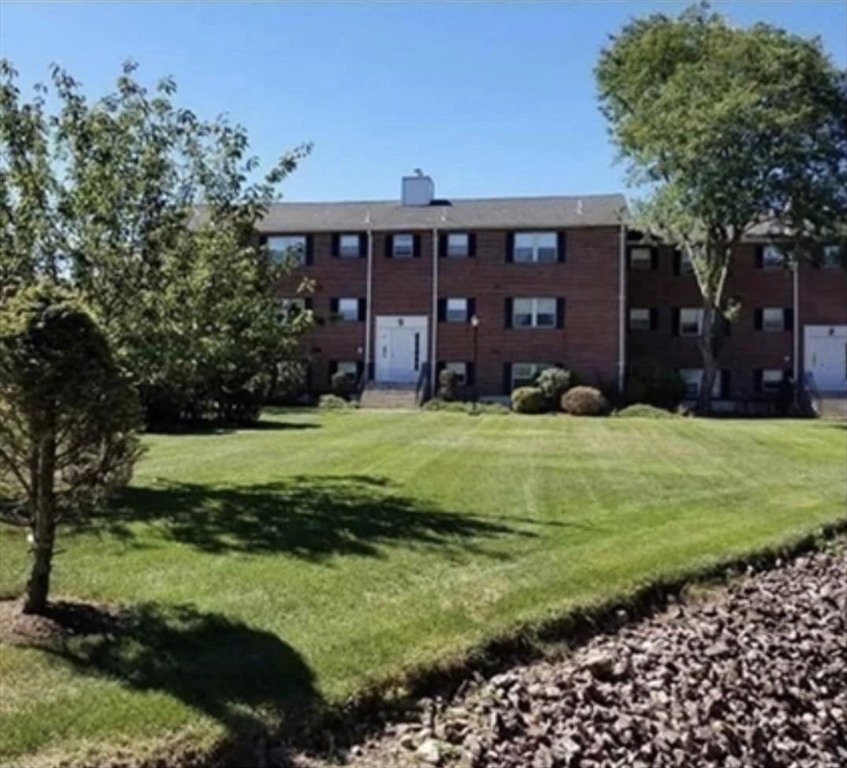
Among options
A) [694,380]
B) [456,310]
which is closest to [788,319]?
[694,380]

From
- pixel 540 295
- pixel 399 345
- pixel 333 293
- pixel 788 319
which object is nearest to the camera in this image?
pixel 540 295

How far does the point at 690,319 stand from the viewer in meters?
40.6

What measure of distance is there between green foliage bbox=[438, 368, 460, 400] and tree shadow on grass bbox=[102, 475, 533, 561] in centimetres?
2529

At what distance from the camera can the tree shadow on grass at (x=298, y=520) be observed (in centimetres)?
894

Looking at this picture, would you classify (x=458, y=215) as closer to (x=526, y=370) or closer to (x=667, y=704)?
(x=526, y=370)

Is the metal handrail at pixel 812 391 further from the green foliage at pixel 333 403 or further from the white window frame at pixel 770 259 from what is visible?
the green foliage at pixel 333 403

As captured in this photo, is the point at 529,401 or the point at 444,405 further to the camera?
the point at 444,405

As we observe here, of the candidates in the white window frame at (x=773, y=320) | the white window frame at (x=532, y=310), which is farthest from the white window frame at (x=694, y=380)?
the white window frame at (x=532, y=310)

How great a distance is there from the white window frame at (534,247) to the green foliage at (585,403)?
6707 mm

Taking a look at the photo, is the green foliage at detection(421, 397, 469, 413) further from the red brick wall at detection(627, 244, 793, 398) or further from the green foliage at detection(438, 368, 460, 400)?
the red brick wall at detection(627, 244, 793, 398)

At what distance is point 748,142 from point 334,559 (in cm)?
2739

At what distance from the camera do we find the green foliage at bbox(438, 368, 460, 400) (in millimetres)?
37969

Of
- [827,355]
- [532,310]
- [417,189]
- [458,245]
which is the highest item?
[417,189]

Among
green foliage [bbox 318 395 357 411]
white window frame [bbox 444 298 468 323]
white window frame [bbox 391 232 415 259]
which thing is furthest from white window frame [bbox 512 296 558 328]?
green foliage [bbox 318 395 357 411]
